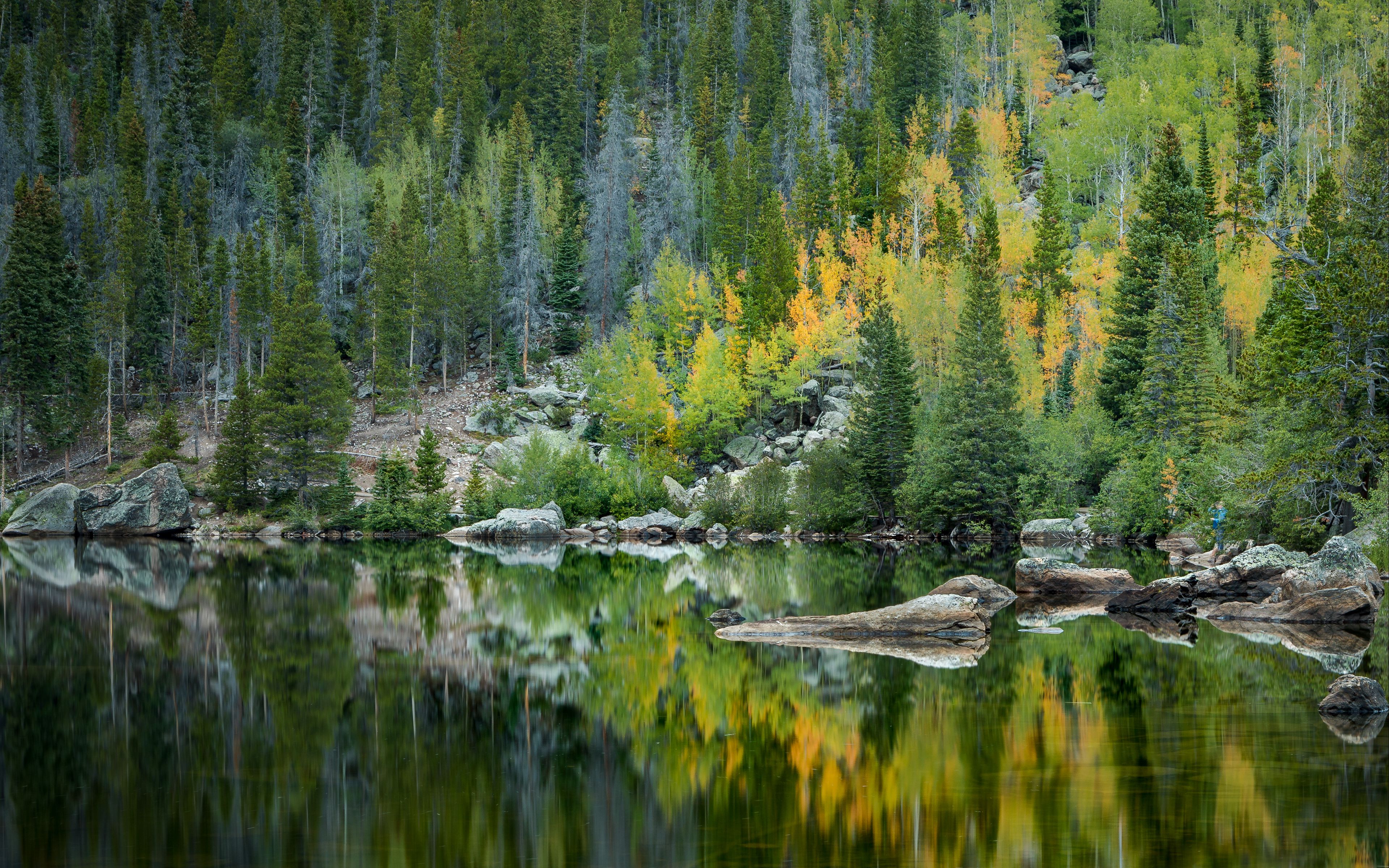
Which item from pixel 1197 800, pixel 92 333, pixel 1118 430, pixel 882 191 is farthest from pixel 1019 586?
pixel 92 333

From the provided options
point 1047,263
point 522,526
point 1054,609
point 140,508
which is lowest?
point 1054,609

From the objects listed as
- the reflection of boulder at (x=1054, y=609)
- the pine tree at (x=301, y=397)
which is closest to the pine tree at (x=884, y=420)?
the reflection of boulder at (x=1054, y=609)

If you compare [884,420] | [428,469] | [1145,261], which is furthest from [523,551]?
[1145,261]

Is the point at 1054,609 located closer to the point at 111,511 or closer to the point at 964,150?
the point at 111,511

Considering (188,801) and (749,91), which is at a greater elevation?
(749,91)

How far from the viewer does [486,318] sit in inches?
3093

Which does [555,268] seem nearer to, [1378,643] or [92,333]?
[92,333]

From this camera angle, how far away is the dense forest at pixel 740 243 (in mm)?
45938

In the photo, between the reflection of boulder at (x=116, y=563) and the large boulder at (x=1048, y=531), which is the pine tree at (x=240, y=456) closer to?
the reflection of boulder at (x=116, y=563)

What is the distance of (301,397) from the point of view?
2271 inches

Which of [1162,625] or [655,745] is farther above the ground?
[655,745]

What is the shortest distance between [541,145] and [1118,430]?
60.6 meters

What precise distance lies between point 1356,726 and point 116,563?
40.2 m

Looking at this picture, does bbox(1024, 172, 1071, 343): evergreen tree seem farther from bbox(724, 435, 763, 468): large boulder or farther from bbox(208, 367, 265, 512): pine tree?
bbox(208, 367, 265, 512): pine tree
